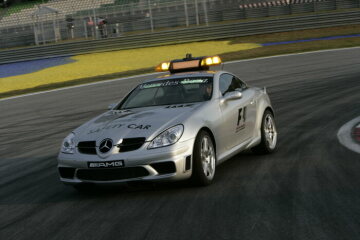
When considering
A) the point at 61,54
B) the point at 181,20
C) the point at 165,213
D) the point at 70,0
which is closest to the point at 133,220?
the point at 165,213

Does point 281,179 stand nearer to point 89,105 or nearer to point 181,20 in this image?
point 89,105

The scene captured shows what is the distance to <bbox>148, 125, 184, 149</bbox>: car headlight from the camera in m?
6.59

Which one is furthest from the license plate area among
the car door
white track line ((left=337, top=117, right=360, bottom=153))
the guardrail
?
the guardrail

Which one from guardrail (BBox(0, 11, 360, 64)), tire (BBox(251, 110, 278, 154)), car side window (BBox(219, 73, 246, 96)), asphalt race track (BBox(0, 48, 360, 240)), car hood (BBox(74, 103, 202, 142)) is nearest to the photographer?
asphalt race track (BBox(0, 48, 360, 240))

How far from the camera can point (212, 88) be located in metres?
7.95

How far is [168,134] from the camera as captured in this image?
668 centimetres

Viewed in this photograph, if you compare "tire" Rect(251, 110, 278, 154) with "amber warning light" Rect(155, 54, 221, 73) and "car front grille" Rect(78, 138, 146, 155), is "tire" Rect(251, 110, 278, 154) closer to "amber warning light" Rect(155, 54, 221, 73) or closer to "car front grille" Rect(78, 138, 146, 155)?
"amber warning light" Rect(155, 54, 221, 73)

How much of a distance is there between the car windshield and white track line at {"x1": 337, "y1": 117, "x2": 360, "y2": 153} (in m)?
2.29

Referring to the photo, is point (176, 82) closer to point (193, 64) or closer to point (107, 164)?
point (193, 64)

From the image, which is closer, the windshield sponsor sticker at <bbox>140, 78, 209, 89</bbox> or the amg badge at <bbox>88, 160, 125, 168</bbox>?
the amg badge at <bbox>88, 160, 125, 168</bbox>

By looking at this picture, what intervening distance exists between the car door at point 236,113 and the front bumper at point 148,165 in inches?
43.4

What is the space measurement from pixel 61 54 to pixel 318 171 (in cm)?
3095

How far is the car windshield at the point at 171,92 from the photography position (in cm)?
789

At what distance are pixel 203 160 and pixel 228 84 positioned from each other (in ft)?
6.27
